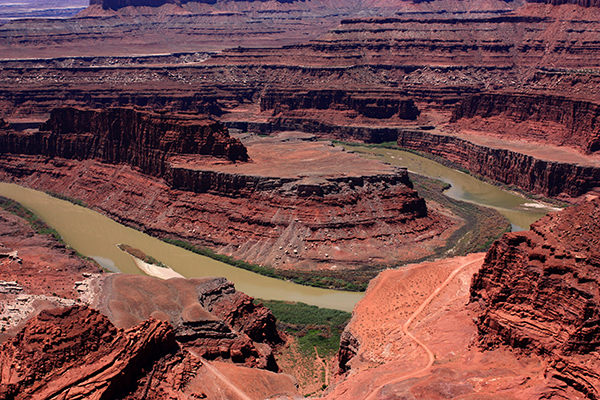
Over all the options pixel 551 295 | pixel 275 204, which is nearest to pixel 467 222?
pixel 275 204

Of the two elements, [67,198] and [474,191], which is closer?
[67,198]

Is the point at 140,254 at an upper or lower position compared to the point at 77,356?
lower

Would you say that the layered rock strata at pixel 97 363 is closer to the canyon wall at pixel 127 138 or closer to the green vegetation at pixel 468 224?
the green vegetation at pixel 468 224

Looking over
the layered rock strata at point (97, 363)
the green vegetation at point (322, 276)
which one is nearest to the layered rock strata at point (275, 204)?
the green vegetation at point (322, 276)

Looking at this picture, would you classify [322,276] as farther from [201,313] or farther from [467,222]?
[467,222]

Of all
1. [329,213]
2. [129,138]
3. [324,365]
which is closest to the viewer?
[324,365]

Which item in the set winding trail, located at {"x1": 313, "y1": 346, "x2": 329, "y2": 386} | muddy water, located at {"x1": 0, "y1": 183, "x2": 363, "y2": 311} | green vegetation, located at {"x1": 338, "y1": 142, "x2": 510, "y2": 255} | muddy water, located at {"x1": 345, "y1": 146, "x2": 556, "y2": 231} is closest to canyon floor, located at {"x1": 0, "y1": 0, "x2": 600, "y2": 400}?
green vegetation, located at {"x1": 338, "y1": 142, "x2": 510, "y2": 255}

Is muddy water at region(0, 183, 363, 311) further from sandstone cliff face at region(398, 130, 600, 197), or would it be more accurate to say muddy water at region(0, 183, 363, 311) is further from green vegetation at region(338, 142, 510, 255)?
sandstone cliff face at region(398, 130, 600, 197)
